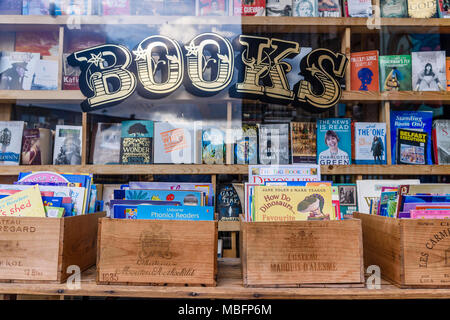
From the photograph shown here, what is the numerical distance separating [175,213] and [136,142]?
46.2 inches

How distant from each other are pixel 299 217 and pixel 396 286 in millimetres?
Answer: 380

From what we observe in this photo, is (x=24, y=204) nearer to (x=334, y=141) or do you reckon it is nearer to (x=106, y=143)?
(x=106, y=143)

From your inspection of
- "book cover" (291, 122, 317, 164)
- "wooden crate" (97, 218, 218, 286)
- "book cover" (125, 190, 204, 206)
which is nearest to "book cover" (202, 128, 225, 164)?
"book cover" (291, 122, 317, 164)

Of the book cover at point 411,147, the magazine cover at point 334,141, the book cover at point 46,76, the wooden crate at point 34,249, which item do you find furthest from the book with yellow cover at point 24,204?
the book cover at point 411,147

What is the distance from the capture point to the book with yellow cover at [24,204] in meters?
1.26

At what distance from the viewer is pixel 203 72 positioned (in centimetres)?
222

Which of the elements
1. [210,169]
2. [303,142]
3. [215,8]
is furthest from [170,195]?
[215,8]

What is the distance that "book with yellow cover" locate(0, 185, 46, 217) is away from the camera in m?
1.26

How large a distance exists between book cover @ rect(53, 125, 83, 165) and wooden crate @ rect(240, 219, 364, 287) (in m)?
1.51

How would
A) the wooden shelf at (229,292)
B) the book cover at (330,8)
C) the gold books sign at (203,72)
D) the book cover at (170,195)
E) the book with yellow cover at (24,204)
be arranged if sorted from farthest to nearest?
the book cover at (330,8), the gold books sign at (203,72), the book cover at (170,195), the book with yellow cover at (24,204), the wooden shelf at (229,292)

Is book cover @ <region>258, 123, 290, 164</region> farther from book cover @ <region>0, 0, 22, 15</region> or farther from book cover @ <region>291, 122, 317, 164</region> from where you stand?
book cover @ <region>0, 0, 22, 15</region>

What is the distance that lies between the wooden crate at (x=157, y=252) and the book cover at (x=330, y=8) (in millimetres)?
1752

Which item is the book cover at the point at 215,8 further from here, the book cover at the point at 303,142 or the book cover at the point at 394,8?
the book cover at the point at 394,8
